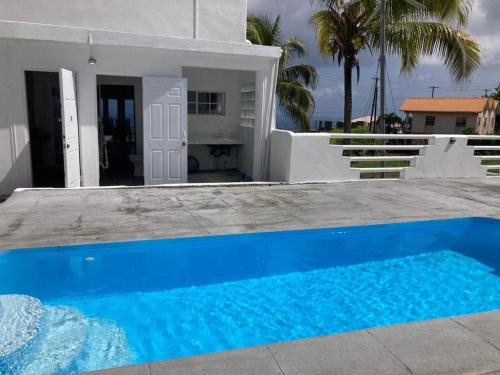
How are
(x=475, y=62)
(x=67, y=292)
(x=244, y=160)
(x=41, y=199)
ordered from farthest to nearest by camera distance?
(x=475, y=62), (x=244, y=160), (x=41, y=199), (x=67, y=292)

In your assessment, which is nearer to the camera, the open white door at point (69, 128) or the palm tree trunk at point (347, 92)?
the open white door at point (69, 128)

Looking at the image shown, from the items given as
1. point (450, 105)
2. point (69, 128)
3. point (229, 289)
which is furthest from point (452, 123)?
point (229, 289)

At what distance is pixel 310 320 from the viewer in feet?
16.5

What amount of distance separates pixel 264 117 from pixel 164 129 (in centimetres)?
255

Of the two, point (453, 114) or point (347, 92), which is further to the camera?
point (453, 114)

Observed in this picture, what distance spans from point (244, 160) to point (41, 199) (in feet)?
19.5

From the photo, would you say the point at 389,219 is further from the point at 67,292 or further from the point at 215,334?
the point at 67,292

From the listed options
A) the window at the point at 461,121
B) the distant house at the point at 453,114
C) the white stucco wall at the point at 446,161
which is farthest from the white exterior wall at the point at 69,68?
the window at the point at 461,121

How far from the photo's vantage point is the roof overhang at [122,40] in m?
8.35

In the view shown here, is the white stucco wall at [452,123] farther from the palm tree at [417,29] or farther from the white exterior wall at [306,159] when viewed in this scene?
the white exterior wall at [306,159]

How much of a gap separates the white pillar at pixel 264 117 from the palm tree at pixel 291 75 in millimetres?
12026

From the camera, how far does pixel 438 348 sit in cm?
344

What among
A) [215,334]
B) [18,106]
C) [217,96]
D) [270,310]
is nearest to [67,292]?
[215,334]

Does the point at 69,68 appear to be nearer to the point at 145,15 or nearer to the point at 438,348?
the point at 145,15
